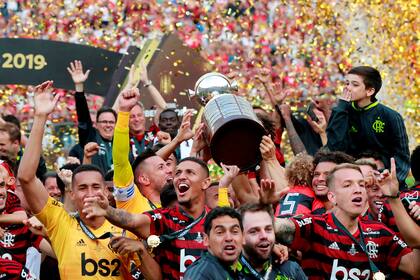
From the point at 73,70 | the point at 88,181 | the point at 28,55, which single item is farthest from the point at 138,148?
the point at 88,181

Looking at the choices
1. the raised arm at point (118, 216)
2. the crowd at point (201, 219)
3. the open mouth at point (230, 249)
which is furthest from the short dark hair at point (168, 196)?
the open mouth at point (230, 249)

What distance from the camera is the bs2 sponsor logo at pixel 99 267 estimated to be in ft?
29.0

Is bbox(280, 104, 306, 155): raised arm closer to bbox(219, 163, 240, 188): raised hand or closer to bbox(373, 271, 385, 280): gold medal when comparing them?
bbox(219, 163, 240, 188): raised hand

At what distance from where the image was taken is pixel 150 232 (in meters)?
8.80

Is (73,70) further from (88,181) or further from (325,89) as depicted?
(325,89)

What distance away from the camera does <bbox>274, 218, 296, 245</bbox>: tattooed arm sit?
28.5 ft

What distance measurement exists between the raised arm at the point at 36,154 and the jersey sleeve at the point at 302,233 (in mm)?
1751

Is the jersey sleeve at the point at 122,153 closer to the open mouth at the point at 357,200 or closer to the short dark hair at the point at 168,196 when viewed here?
the short dark hair at the point at 168,196

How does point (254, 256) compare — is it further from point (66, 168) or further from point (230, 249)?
point (66, 168)

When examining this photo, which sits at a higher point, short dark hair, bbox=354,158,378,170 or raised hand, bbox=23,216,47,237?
short dark hair, bbox=354,158,378,170

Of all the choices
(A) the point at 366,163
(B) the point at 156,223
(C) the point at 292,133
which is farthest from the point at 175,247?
(C) the point at 292,133

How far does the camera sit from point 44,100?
885 cm

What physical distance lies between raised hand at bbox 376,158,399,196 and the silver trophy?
99cm

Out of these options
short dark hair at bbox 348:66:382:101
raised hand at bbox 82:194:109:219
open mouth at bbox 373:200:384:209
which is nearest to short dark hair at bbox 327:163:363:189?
open mouth at bbox 373:200:384:209
